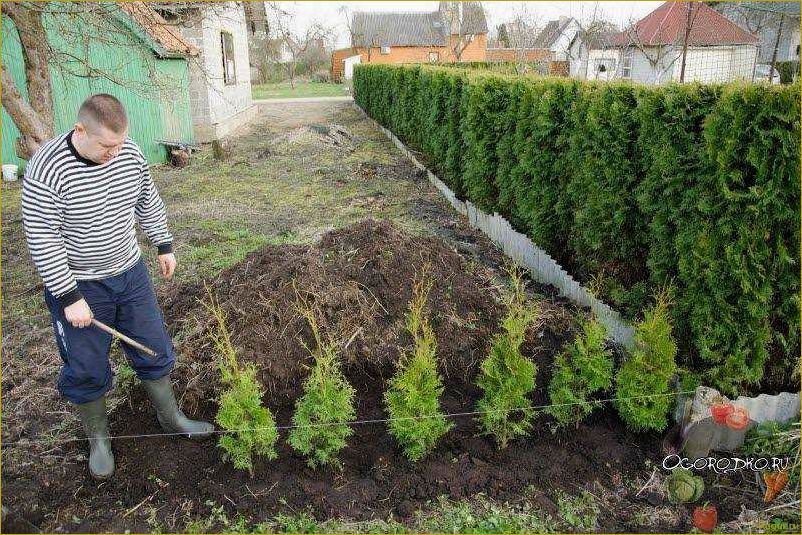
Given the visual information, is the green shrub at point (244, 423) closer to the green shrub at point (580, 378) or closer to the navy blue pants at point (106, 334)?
the navy blue pants at point (106, 334)

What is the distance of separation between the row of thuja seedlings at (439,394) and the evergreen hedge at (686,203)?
13.9 inches

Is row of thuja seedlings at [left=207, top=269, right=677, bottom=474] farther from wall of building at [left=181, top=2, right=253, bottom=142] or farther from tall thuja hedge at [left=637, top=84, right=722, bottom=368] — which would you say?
wall of building at [left=181, top=2, right=253, bottom=142]

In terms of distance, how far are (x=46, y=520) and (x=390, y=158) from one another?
1167 centimetres

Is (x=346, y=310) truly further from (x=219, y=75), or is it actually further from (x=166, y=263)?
(x=219, y=75)

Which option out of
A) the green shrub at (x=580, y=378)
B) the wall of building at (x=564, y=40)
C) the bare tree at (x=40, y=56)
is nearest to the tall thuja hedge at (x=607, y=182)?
the green shrub at (x=580, y=378)

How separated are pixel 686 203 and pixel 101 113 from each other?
3.39m

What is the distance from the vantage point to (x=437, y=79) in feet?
33.1

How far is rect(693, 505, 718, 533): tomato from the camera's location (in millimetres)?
2844

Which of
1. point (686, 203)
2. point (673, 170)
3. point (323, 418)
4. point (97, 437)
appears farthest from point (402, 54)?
point (323, 418)

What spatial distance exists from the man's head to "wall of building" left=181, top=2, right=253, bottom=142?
1011 centimetres

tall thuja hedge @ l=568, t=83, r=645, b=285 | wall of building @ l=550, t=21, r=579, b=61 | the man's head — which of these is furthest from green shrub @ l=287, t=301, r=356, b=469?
wall of building @ l=550, t=21, r=579, b=61

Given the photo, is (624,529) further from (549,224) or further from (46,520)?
(549,224)

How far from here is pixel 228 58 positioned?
19547mm

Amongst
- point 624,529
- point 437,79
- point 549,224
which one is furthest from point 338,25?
point 624,529
